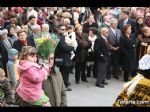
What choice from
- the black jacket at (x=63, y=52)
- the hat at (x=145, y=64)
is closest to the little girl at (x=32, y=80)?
the hat at (x=145, y=64)

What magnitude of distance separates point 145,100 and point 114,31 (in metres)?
5.42

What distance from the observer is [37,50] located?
5027mm

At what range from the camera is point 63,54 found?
957cm

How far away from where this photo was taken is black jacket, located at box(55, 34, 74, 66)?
30.8 feet

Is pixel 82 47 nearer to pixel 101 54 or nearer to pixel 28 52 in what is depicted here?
pixel 101 54

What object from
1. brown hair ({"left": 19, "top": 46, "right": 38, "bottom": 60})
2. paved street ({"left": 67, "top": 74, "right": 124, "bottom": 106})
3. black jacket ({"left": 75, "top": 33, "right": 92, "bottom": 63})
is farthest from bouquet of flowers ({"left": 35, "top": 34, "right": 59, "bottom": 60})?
black jacket ({"left": 75, "top": 33, "right": 92, "bottom": 63})

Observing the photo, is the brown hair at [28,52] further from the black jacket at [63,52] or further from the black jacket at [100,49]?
the black jacket at [100,49]

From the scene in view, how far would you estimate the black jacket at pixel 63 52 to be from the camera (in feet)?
30.8

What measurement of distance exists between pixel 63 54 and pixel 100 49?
0.98 meters

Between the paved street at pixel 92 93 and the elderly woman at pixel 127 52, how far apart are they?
37cm

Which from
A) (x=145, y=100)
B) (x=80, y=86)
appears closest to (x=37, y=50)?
(x=145, y=100)

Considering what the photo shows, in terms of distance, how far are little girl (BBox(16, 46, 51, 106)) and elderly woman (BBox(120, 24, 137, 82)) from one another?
5.73 metres

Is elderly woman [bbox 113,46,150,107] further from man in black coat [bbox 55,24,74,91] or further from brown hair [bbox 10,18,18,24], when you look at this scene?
brown hair [bbox 10,18,18,24]

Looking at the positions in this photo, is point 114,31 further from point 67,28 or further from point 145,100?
point 145,100
